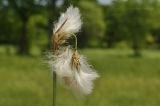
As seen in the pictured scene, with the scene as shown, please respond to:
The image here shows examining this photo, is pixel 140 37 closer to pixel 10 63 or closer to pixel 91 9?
pixel 91 9

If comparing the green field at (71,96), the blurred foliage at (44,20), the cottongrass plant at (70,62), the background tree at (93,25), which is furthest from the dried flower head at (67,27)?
the background tree at (93,25)

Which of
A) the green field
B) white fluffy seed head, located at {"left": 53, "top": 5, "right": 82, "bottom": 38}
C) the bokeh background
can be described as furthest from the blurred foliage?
white fluffy seed head, located at {"left": 53, "top": 5, "right": 82, "bottom": 38}

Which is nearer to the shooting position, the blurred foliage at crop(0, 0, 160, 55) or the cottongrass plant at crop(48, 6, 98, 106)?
the cottongrass plant at crop(48, 6, 98, 106)

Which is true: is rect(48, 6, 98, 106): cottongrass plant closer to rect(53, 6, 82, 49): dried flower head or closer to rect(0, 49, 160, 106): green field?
rect(53, 6, 82, 49): dried flower head

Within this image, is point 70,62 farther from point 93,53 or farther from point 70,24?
point 93,53

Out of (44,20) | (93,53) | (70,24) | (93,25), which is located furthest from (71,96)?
(93,25)

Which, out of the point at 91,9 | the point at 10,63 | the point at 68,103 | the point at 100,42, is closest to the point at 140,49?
the point at 91,9

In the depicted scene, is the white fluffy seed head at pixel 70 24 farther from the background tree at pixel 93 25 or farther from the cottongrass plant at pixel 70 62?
the background tree at pixel 93 25
